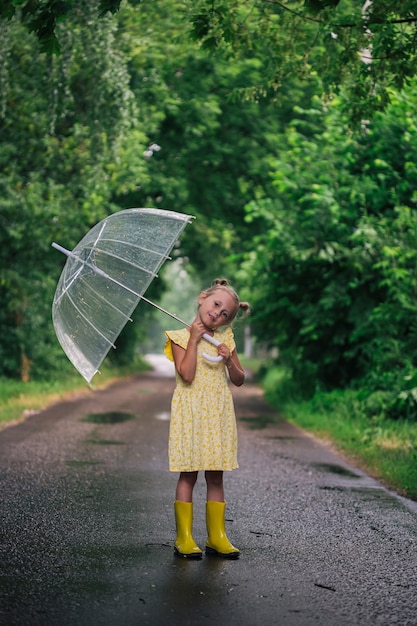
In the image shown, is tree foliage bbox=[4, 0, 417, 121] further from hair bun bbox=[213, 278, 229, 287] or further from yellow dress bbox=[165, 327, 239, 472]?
yellow dress bbox=[165, 327, 239, 472]

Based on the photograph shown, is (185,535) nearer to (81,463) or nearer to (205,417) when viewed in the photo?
(205,417)

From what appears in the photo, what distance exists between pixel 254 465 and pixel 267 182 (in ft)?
61.1

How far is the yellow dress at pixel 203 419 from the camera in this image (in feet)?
17.9

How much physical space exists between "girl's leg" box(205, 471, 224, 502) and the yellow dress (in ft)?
0.45

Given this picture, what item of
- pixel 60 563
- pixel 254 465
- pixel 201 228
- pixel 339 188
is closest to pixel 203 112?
pixel 201 228

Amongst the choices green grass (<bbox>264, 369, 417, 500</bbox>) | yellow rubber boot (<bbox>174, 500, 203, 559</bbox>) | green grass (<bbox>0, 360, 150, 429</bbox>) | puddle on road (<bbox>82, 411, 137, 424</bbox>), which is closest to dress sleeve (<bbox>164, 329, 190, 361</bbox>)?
yellow rubber boot (<bbox>174, 500, 203, 559</bbox>)

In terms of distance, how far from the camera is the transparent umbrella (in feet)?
19.2

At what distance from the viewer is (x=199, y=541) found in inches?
231

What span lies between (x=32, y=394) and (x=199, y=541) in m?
12.8

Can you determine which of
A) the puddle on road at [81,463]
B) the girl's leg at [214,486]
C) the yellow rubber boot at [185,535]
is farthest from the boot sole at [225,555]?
the puddle on road at [81,463]

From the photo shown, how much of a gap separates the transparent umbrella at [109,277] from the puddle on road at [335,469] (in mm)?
4363

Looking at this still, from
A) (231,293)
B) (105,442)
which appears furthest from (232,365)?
(105,442)

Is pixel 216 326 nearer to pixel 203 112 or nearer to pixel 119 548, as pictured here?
pixel 119 548

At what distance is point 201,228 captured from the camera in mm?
30016
